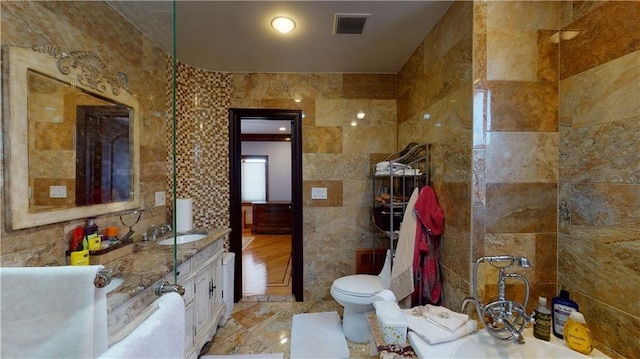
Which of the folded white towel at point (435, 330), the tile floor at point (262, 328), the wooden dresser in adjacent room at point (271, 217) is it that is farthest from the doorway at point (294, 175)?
the wooden dresser in adjacent room at point (271, 217)

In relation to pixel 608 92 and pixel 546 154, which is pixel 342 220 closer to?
pixel 546 154

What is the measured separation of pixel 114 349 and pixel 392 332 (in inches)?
44.7

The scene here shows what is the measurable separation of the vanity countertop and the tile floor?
878 millimetres

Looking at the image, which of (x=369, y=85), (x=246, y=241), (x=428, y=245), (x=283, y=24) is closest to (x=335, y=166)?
(x=369, y=85)

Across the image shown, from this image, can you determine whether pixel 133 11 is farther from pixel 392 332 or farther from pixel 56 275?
pixel 392 332

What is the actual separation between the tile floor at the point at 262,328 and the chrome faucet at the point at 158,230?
3.31 feet

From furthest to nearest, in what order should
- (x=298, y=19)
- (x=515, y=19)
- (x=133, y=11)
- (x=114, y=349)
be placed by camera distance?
(x=298, y=19) < (x=133, y=11) < (x=515, y=19) < (x=114, y=349)

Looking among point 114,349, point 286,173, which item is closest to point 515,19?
point 114,349

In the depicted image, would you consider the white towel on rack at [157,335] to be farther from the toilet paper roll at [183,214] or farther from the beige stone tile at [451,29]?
the beige stone tile at [451,29]

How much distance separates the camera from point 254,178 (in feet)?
20.6

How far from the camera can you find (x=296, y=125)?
8.42 feet

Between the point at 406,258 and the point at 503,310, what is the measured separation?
0.60m

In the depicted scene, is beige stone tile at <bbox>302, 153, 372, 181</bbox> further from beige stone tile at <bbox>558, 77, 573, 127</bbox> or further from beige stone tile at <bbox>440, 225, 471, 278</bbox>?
beige stone tile at <bbox>558, 77, 573, 127</bbox>

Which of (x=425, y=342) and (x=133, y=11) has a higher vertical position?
(x=133, y=11)
